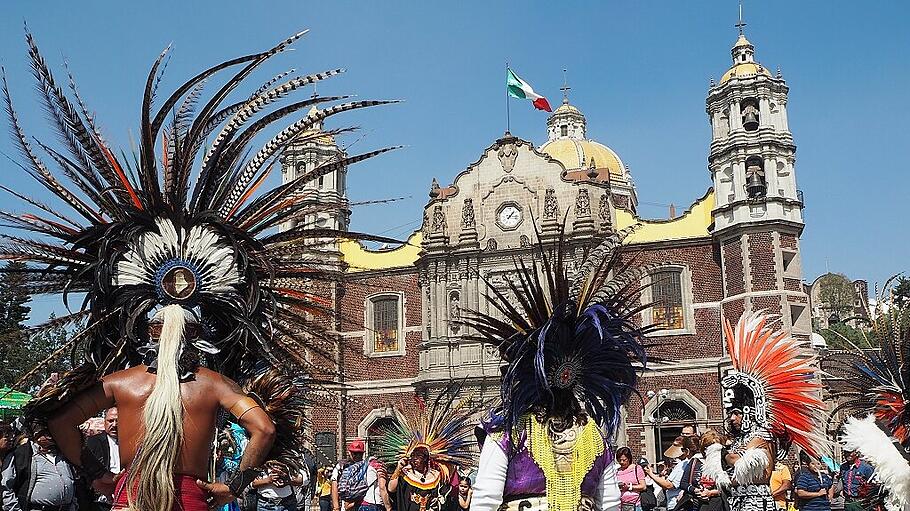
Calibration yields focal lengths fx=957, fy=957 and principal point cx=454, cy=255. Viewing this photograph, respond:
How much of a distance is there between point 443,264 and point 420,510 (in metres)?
21.3

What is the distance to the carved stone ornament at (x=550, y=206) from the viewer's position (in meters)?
31.3

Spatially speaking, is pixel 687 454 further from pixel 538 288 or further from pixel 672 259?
pixel 672 259

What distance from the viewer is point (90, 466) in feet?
15.5

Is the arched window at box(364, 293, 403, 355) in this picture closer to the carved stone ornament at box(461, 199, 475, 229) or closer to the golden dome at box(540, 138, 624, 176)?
the carved stone ornament at box(461, 199, 475, 229)

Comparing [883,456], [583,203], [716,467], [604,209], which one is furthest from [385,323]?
[883,456]

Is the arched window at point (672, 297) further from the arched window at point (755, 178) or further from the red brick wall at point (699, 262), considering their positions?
the arched window at point (755, 178)

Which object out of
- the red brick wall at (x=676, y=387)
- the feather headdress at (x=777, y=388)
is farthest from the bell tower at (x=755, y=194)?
the feather headdress at (x=777, y=388)

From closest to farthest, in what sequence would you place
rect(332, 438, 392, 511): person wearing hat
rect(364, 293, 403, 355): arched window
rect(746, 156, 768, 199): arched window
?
1. rect(332, 438, 392, 511): person wearing hat
2. rect(746, 156, 768, 199): arched window
3. rect(364, 293, 403, 355): arched window

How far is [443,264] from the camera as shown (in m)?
32.5

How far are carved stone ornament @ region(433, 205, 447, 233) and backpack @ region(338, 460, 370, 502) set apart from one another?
Answer: 67.1ft

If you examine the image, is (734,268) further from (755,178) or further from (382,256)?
(382,256)

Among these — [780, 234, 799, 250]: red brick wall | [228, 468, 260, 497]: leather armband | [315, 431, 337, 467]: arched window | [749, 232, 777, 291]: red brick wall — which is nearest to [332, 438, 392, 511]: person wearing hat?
[228, 468, 260, 497]: leather armband

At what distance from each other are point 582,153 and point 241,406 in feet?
146

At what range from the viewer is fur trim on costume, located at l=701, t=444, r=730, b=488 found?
26.1 ft
